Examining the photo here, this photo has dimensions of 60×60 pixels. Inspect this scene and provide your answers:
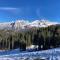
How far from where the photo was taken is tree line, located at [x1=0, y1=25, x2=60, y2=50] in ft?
5.15

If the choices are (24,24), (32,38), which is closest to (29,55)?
(32,38)

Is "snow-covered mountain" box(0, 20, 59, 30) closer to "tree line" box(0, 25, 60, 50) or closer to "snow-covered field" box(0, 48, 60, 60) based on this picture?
"tree line" box(0, 25, 60, 50)

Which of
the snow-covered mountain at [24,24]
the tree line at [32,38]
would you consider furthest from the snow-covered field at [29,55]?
the snow-covered mountain at [24,24]

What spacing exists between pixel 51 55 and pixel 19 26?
1.51ft

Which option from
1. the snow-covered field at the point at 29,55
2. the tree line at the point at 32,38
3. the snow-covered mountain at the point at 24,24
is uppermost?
the snow-covered mountain at the point at 24,24

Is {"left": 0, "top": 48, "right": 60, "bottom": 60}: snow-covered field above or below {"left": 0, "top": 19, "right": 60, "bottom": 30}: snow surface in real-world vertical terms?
below

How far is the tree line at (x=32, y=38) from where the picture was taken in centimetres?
157

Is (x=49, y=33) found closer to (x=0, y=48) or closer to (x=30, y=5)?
(x=30, y=5)

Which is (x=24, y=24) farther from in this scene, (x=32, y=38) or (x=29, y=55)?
(x=29, y=55)

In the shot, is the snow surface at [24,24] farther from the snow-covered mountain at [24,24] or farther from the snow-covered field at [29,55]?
the snow-covered field at [29,55]

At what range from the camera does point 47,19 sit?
5.15 feet

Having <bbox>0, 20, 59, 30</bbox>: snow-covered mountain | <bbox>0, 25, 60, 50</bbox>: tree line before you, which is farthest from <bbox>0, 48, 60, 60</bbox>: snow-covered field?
<bbox>0, 20, 59, 30</bbox>: snow-covered mountain

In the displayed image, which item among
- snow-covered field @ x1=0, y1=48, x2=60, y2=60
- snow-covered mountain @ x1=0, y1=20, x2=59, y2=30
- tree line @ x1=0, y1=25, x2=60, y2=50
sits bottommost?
snow-covered field @ x1=0, y1=48, x2=60, y2=60

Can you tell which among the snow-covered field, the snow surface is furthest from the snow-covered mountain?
the snow-covered field
